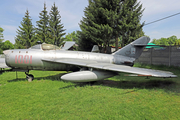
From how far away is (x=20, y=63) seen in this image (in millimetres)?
6828

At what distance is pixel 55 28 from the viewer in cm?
3109

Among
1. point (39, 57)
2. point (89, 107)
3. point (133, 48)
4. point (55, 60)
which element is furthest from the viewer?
point (133, 48)

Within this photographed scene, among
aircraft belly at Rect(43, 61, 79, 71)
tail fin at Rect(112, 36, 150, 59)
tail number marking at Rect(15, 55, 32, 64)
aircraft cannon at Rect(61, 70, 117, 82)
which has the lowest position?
aircraft cannon at Rect(61, 70, 117, 82)

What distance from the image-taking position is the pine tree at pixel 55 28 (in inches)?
1175

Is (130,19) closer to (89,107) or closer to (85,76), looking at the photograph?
(85,76)

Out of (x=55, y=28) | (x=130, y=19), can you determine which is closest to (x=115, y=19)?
(x=130, y=19)

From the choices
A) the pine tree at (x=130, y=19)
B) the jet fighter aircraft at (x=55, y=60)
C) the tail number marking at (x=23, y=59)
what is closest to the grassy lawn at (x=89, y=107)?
the jet fighter aircraft at (x=55, y=60)

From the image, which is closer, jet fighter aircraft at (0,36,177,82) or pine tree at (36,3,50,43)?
jet fighter aircraft at (0,36,177,82)

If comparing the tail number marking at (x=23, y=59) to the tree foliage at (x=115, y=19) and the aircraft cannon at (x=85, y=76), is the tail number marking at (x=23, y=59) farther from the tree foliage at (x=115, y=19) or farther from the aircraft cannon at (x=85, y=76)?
the tree foliage at (x=115, y=19)

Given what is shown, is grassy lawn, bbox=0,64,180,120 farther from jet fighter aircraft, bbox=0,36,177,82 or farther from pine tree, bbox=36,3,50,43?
pine tree, bbox=36,3,50,43

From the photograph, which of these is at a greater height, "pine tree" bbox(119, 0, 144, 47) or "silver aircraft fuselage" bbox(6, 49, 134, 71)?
"pine tree" bbox(119, 0, 144, 47)

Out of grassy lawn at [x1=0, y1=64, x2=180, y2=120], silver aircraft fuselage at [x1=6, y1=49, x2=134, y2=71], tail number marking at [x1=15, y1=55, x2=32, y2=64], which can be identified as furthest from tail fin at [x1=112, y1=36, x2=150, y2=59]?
tail number marking at [x1=15, y1=55, x2=32, y2=64]

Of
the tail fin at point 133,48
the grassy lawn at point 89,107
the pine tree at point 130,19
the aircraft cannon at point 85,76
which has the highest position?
the pine tree at point 130,19

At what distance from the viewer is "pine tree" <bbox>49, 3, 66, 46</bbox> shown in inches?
1175
